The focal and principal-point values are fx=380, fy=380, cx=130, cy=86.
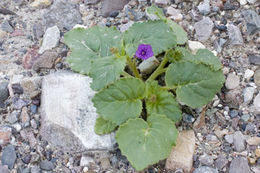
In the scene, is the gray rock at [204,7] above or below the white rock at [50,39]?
above

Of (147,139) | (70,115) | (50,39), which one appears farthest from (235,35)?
(50,39)

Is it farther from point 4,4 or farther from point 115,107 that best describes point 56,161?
point 4,4

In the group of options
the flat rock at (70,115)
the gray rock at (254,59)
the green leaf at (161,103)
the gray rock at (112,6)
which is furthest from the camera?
the gray rock at (112,6)

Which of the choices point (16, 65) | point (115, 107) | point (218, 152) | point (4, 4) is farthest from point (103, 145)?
point (4, 4)

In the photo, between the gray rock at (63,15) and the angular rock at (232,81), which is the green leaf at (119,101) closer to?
the angular rock at (232,81)

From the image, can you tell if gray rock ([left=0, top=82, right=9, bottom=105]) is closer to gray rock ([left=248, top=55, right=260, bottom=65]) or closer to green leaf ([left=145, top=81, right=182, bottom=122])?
green leaf ([left=145, top=81, right=182, bottom=122])

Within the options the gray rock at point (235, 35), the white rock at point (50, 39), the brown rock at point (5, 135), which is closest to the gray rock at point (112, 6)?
the white rock at point (50, 39)

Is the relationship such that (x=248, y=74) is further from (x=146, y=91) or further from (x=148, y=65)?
(x=146, y=91)

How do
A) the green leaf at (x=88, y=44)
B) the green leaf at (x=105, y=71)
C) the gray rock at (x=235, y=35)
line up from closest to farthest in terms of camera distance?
the green leaf at (x=105, y=71) < the green leaf at (x=88, y=44) < the gray rock at (x=235, y=35)
